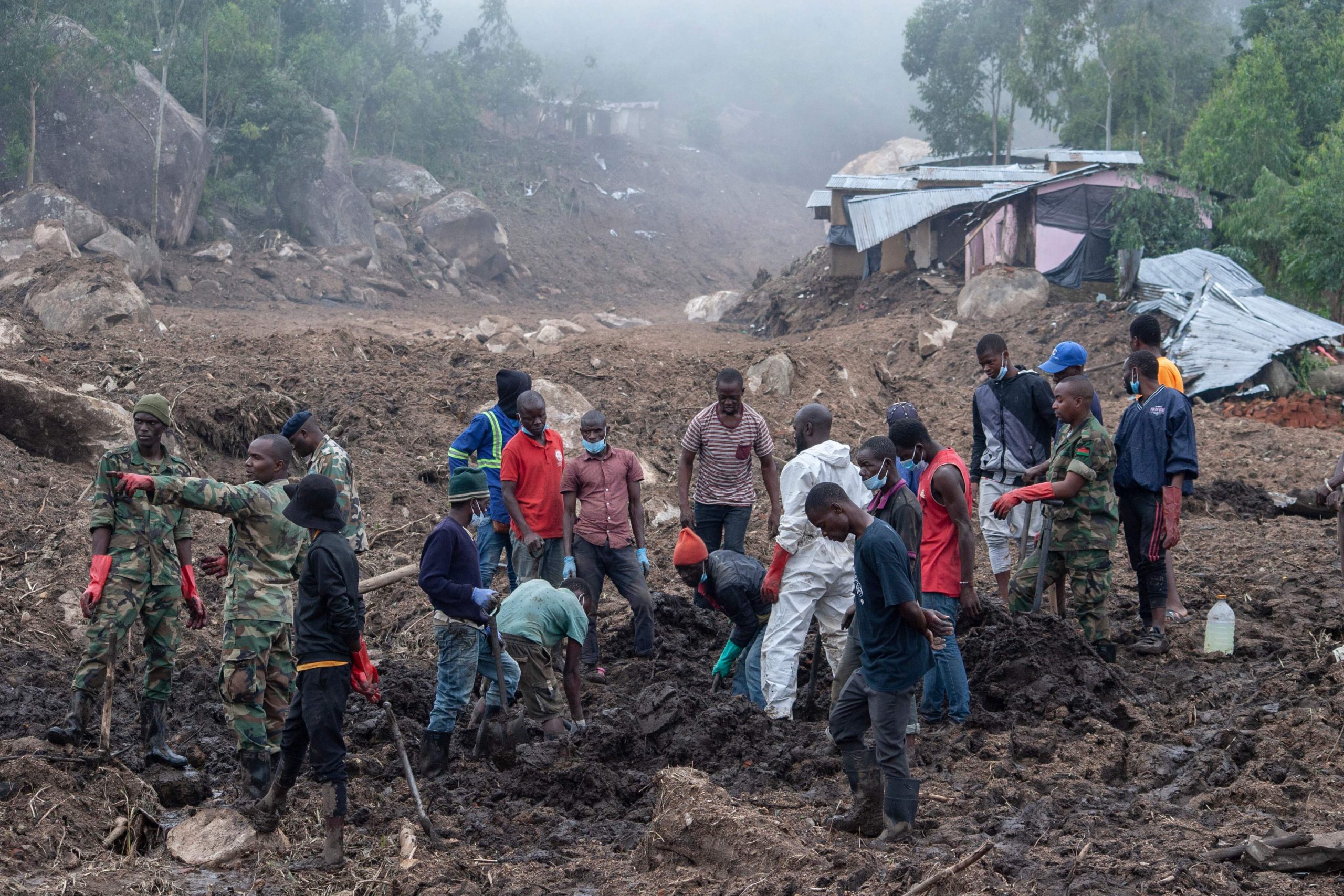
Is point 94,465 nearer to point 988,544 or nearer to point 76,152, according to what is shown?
point 988,544

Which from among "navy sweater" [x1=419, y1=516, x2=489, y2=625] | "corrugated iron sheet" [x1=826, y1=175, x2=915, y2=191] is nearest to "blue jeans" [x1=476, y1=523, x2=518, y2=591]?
"navy sweater" [x1=419, y1=516, x2=489, y2=625]

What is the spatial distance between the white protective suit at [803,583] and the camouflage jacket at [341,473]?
2.21 meters

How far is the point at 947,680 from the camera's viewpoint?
5910mm

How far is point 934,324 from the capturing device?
22000 mm

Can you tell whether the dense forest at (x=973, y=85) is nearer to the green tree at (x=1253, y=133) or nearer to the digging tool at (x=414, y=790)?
the green tree at (x=1253, y=133)

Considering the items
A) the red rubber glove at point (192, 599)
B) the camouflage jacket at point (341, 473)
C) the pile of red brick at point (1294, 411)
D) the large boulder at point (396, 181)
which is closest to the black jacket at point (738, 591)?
the camouflage jacket at point (341, 473)

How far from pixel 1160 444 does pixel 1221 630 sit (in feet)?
3.85

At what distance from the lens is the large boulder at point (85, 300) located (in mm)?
16703

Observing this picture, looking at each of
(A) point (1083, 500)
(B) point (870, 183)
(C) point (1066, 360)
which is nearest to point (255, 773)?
(A) point (1083, 500)

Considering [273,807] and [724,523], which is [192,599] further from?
[724,523]

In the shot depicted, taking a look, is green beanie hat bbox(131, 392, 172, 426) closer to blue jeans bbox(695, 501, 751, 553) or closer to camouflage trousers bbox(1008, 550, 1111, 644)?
blue jeans bbox(695, 501, 751, 553)

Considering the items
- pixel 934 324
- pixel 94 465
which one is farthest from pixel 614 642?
pixel 934 324

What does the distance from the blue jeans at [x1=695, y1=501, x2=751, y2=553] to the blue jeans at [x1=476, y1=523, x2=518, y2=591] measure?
4.11 feet

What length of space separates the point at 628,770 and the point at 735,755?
530mm
